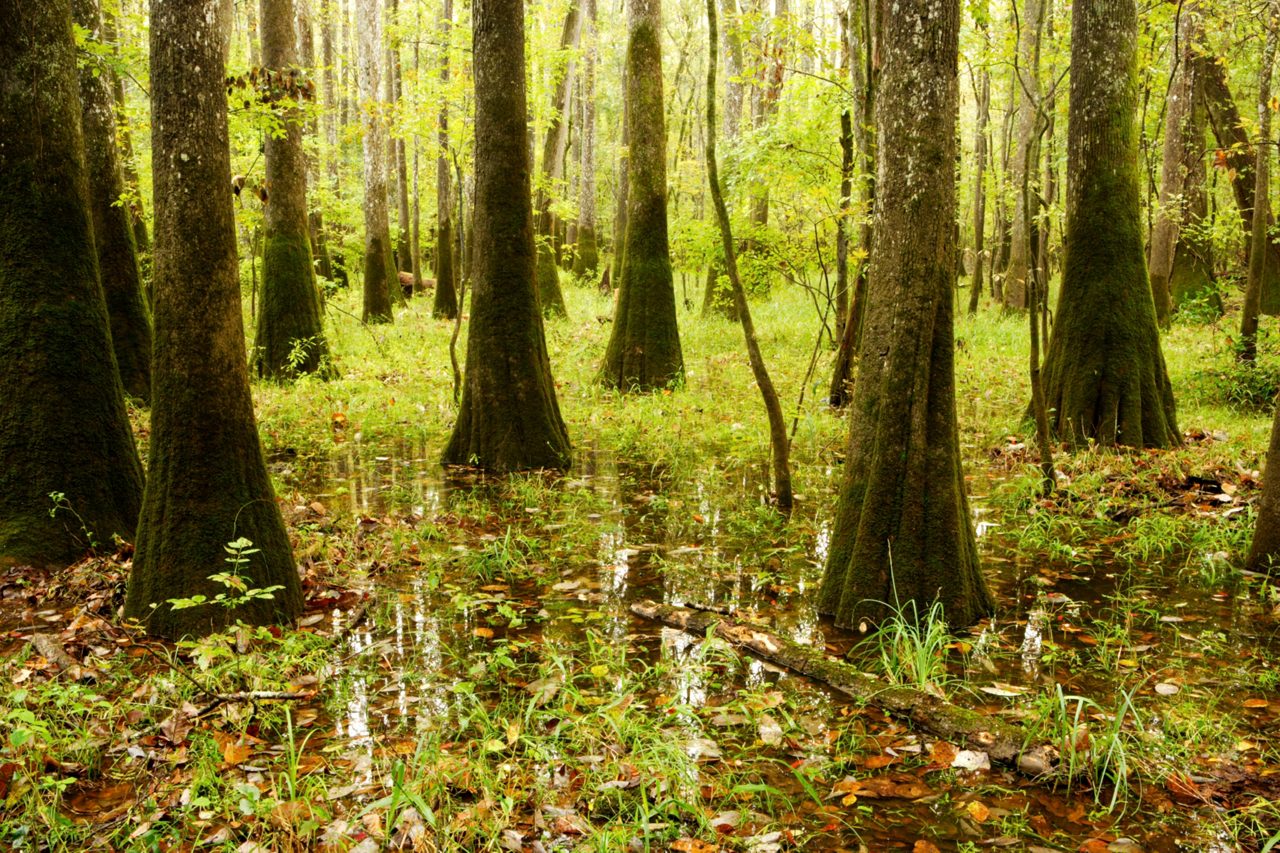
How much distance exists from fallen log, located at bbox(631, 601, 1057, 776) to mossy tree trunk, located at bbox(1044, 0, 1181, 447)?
5.33 metres

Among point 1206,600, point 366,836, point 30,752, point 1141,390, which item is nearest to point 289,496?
point 30,752

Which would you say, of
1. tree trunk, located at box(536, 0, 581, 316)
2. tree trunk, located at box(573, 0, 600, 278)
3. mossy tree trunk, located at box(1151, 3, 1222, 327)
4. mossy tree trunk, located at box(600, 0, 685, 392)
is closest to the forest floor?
mossy tree trunk, located at box(600, 0, 685, 392)

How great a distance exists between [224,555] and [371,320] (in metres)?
13.7

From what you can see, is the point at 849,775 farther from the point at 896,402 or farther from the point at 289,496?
the point at 289,496

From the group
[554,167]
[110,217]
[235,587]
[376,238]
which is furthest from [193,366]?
[554,167]

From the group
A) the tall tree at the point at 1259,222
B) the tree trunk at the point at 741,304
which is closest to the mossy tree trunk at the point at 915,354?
the tree trunk at the point at 741,304

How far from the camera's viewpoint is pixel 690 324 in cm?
1725

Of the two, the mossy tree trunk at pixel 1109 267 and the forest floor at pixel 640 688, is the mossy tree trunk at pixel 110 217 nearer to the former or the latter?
the forest floor at pixel 640 688

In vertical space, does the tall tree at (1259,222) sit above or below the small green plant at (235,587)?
above

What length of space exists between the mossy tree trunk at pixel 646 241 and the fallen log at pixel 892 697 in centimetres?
692

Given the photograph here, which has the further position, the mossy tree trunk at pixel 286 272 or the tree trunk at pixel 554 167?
the tree trunk at pixel 554 167

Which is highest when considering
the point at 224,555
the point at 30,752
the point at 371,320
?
the point at 371,320

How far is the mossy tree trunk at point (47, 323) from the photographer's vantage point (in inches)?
206

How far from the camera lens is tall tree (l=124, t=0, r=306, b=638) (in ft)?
14.3
